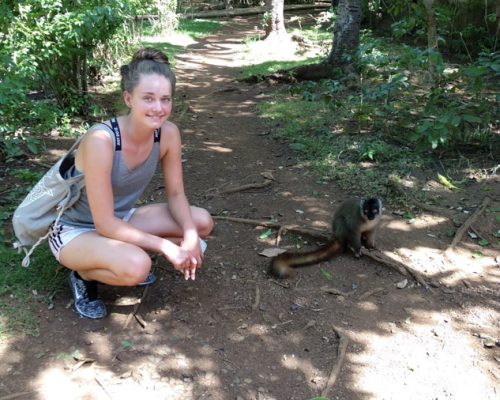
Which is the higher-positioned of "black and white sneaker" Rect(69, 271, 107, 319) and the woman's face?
the woman's face

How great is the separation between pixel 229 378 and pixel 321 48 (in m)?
10.4

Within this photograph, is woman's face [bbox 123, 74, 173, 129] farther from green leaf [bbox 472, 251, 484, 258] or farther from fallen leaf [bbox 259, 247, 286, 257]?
green leaf [bbox 472, 251, 484, 258]

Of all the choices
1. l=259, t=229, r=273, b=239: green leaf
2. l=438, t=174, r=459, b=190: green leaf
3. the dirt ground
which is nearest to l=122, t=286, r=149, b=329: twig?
the dirt ground

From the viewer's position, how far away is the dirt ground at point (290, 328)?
8.08ft

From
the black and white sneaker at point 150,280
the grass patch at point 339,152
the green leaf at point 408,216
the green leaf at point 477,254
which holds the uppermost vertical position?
the grass patch at point 339,152

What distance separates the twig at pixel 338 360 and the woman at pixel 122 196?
932mm

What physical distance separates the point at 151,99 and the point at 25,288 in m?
1.45

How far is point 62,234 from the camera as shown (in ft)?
9.14

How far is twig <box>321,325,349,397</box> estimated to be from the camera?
2497 mm

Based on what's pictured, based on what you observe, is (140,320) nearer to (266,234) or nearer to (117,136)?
(117,136)

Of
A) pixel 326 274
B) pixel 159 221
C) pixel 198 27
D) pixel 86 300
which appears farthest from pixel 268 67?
pixel 86 300

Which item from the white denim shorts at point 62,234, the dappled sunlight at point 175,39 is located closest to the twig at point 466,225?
the white denim shorts at point 62,234

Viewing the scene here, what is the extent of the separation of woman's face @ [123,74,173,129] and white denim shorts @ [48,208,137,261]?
2.43 feet

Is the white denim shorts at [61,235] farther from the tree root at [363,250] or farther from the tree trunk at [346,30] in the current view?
the tree trunk at [346,30]
